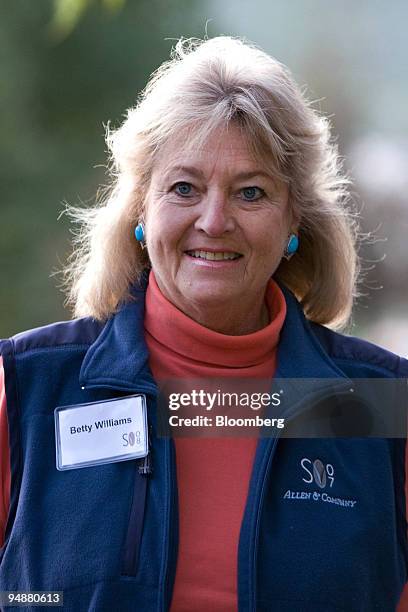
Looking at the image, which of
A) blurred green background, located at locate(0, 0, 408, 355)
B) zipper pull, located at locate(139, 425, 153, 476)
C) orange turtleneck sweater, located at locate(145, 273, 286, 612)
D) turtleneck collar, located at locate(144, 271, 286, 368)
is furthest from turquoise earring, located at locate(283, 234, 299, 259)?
blurred green background, located at locate(0, 0, 408, 355)

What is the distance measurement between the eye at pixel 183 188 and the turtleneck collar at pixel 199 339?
0.30 m

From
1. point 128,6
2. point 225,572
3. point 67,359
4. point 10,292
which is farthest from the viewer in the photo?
point 10,292

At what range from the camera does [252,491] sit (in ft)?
7.68

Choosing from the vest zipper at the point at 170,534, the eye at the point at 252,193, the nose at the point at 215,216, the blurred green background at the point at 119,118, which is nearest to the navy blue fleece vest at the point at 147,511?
the vest zipper at the point at 170,534

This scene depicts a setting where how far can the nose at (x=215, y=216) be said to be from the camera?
8.06 feet

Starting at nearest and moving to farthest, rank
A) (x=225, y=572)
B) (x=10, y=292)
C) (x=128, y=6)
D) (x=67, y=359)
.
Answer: (x=225, y=572) → (x=67, y=359) → (x=128, y=6) → (x=10, y=292)

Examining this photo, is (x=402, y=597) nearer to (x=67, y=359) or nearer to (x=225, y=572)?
(x=225, y=572)

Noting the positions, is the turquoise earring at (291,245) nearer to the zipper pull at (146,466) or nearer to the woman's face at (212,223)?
the woman's face at (212,223)

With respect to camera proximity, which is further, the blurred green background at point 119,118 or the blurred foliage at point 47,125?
the blurred green background at point 119,118

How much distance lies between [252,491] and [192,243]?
0.65m

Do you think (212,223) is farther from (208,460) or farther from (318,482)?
(318,482)

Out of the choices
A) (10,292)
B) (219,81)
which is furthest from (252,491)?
(10,292)

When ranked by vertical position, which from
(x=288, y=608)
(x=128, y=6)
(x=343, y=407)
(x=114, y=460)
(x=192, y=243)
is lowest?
(x=288, y=608)

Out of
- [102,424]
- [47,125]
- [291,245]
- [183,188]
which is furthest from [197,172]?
[47,125]
